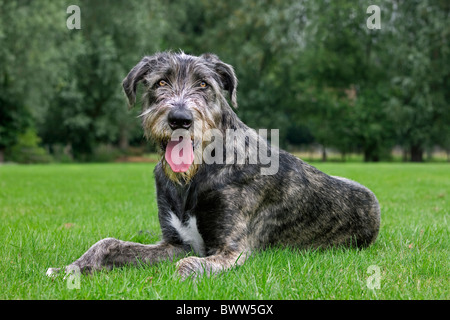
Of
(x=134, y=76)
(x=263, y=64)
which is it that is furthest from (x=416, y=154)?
(x=134, y=76)

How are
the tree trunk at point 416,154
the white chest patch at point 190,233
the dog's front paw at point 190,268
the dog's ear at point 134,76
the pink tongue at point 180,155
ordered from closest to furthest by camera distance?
the dog's front paw at point 190,268
the pink tongue at point 180,155
the white chest patch at point 190,233
the dog's ear at point 134,76
the tree trunk at point 416,154

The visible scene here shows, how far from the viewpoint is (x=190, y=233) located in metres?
4.84

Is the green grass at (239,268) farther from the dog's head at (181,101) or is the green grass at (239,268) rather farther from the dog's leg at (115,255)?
the dog's head at (181,101)

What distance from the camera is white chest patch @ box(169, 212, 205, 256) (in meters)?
4.78

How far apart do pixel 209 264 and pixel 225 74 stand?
2232 millimetres

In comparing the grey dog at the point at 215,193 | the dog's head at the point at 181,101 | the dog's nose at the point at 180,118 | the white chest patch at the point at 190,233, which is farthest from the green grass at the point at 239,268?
the dog's nose at the point at 180,118

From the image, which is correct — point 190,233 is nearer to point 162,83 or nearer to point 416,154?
point 162,83

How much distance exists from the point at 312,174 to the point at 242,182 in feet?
3.49

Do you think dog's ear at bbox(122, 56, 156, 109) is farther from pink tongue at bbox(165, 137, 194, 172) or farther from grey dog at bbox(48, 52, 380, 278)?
pink tongue at bbox(165, 137, 194, 172)

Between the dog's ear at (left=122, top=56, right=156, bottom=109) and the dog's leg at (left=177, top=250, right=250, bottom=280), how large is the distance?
204 centimetres

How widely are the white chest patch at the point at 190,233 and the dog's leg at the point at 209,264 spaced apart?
0.38 meters

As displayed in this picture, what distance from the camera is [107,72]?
39188 mm

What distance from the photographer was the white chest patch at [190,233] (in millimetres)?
4781

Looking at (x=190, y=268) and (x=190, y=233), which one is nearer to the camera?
(x=190, y=268)
